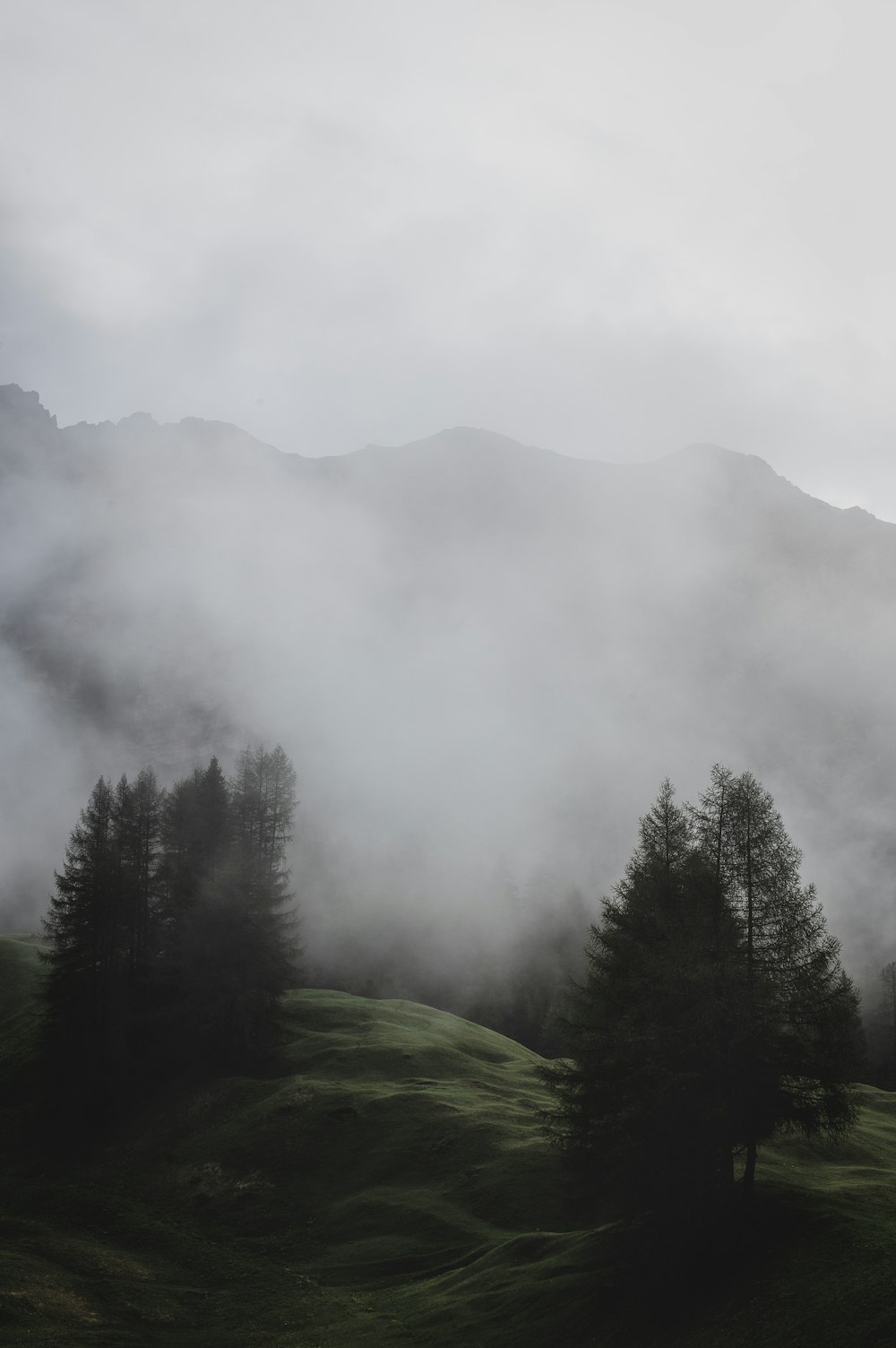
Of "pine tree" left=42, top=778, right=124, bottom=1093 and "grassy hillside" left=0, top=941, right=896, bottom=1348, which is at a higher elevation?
"pine tree" left=42, top=778, right=124, bottom=1093

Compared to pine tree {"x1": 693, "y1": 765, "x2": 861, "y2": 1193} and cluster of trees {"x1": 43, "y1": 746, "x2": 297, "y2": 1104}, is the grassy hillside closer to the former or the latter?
pine tree {"x1": 693, "y1": 765, "x2": 861, "y2": 1193}

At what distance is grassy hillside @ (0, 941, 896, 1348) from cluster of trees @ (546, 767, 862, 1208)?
2283 mm

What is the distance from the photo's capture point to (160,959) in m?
71.3

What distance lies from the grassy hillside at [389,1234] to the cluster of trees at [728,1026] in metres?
2.28

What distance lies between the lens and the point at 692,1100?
28.0m

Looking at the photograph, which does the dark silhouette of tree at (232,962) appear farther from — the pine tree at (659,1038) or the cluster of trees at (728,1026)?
the cluster of trees at (728,1026)

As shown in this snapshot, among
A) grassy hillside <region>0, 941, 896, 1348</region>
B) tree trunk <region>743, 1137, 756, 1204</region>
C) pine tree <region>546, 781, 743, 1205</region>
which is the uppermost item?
pine tree <region>546, 781, 743, 1205</region>

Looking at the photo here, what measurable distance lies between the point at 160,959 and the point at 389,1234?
3754 centimetres

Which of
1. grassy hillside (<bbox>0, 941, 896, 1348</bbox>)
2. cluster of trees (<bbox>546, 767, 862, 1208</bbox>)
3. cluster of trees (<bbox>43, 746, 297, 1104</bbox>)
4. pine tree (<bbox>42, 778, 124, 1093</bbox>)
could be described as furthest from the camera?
cluster of trees (<bbox>43, 746, 297, 1104</bbox>)

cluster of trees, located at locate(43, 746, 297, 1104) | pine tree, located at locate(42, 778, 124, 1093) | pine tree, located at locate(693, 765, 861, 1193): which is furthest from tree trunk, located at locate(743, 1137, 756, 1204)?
pine tree, located at locate(42, 778, 124, 1093)

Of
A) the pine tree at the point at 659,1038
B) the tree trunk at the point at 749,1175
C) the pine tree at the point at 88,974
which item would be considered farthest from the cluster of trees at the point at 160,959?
the tree trunk at the point at 749,1175

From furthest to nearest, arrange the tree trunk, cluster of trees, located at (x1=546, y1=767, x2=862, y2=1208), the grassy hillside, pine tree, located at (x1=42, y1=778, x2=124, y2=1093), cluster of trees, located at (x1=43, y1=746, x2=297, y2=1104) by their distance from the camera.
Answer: cluster of trees, located at (x1=43, y1=746, x2=297, y2=1104) → pine tree, located at (x1=42, y1=778, x2=124, y2=1093) → the tree trunk → cluster of trees, located at (x1=546, y1=767, x2=862, y2=1208) → the grassy hillside

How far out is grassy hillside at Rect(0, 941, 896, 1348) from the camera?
24.8 metres

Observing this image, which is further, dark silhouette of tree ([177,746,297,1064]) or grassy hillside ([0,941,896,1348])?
dark silhouette of tree ([177,746,297,1064])
